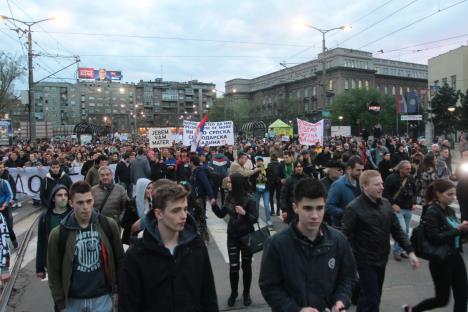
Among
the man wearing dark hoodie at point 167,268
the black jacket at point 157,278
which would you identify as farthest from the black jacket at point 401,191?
the black jacket at point 157,278

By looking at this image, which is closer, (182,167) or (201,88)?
(182,167)

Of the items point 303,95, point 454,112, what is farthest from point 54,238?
point 303,95

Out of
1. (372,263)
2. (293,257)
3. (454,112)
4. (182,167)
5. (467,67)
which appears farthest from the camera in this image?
(467,67)

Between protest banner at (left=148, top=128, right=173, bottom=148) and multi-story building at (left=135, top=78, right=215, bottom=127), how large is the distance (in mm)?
115790

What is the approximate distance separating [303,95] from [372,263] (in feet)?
300

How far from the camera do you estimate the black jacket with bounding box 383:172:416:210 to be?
7.24 metres

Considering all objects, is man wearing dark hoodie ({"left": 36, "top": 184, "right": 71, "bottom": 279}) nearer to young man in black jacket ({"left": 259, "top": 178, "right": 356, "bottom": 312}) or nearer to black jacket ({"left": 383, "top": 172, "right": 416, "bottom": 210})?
young man in black jacket ({"left": 259, "top": 178, "right": 356, "bottom": 312})

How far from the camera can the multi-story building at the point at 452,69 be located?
46.3 metres

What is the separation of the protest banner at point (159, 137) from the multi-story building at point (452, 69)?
35.5 metres

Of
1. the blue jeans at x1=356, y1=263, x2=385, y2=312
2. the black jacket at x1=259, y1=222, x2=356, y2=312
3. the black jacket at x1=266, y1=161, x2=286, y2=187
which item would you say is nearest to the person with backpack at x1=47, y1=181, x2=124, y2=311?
the black jacket at x1=259, y1=222, x2=356, y2=312

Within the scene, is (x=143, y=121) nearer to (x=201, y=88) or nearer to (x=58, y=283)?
(x=201, y=88)

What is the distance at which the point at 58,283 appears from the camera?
3479mm

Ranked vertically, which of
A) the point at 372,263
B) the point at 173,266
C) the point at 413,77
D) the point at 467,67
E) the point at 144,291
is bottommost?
the point at 372,263

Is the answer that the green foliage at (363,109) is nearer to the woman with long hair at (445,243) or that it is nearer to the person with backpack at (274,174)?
the person with backpack at (274,174)
